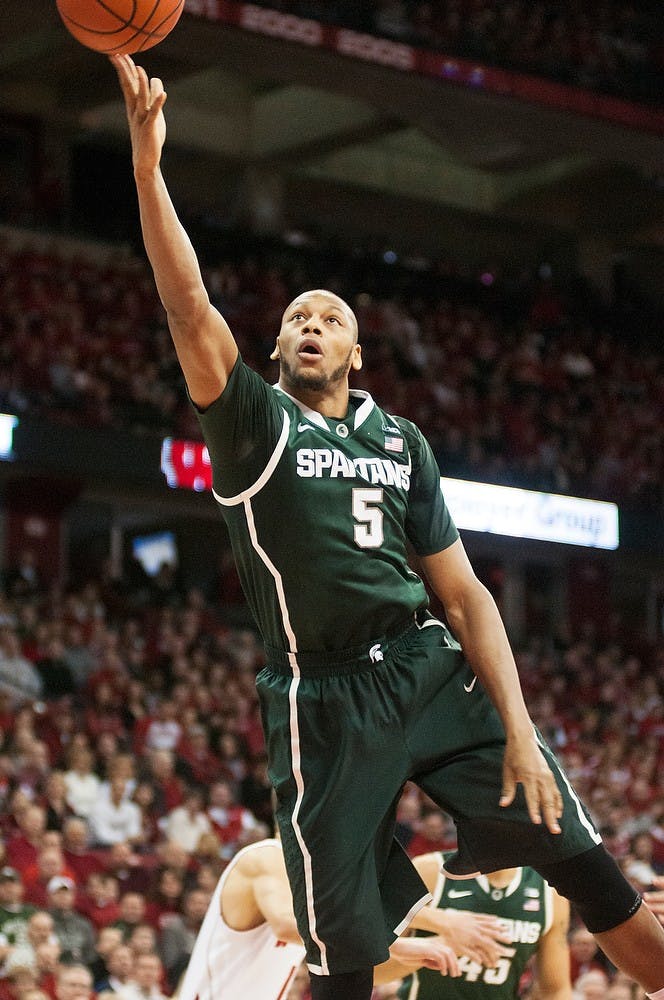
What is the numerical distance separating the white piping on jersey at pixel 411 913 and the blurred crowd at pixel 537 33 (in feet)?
49.2

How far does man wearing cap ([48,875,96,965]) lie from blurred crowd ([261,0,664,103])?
37.3 feet

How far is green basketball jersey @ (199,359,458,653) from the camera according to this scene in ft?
13.2

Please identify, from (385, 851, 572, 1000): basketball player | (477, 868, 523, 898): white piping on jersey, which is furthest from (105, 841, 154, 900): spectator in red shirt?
(477, 868, 523, 898): white piping on jersey

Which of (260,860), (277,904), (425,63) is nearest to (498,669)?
(277,904)

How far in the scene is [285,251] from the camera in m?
22.1

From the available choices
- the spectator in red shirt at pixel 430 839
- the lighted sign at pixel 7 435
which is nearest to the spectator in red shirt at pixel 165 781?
the spectator in red shirt at pixel 430 839

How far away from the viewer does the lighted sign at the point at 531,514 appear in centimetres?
1786

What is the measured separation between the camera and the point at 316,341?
418 cm

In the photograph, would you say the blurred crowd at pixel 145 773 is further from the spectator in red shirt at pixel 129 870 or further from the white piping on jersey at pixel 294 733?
the white piping on jersey at pixel 294 733

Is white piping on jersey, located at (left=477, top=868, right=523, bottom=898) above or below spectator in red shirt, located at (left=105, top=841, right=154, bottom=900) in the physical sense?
above

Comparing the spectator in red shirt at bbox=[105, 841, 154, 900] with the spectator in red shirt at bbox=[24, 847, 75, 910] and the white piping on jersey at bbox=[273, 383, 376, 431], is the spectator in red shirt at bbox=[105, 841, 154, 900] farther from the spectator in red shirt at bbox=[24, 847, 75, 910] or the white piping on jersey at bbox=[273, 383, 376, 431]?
the white piping on jersey at bbox=[273, 383, 376, 431]

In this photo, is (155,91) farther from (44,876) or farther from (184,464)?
(184,464)

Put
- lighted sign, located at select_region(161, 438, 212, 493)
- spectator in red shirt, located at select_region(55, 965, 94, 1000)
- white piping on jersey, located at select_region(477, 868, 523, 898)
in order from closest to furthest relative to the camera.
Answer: white piping on jersey, located at select_region(477, 868, 523, 898) < spectator in red shirt, located at select_region(55, 965, 94, 1000) < lighted sign, located at select_region(161, 438, 212, 493)

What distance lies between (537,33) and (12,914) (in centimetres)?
1506
